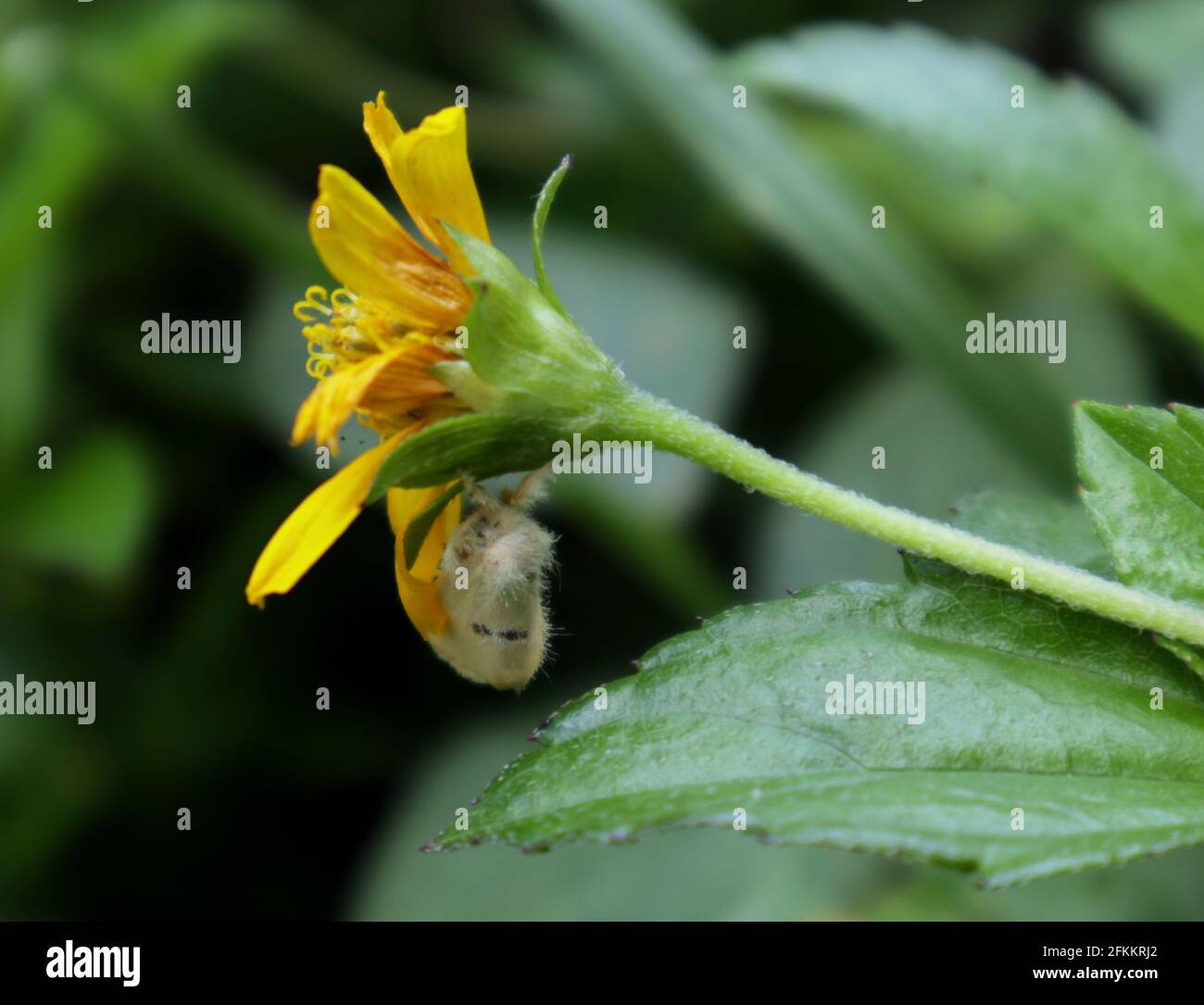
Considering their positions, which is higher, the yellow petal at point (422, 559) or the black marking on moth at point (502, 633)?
the yellow petal at point (422, 559)

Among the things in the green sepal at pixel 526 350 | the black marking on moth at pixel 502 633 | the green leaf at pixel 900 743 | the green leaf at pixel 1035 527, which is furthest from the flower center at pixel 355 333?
the green leaf at pixel 1035 527

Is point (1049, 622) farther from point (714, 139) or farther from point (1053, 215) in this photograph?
point (714, 139)

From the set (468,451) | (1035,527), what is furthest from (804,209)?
(468,451)

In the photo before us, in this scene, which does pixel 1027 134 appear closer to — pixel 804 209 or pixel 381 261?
pixel 804 209

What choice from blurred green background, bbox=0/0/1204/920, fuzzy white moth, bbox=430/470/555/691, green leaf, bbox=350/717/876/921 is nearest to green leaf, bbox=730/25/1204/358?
blurred green background, bbox=0/0/1204/920

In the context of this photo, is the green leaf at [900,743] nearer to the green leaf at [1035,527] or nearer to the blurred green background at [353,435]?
the green leaf at [1035,527]

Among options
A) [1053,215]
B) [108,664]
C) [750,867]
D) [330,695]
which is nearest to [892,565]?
[750,867]

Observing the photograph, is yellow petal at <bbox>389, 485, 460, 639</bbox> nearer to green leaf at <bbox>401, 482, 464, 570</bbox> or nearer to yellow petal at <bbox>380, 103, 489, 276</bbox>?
green leaf at <bbox>401, 482, 464, 570</bbox>
